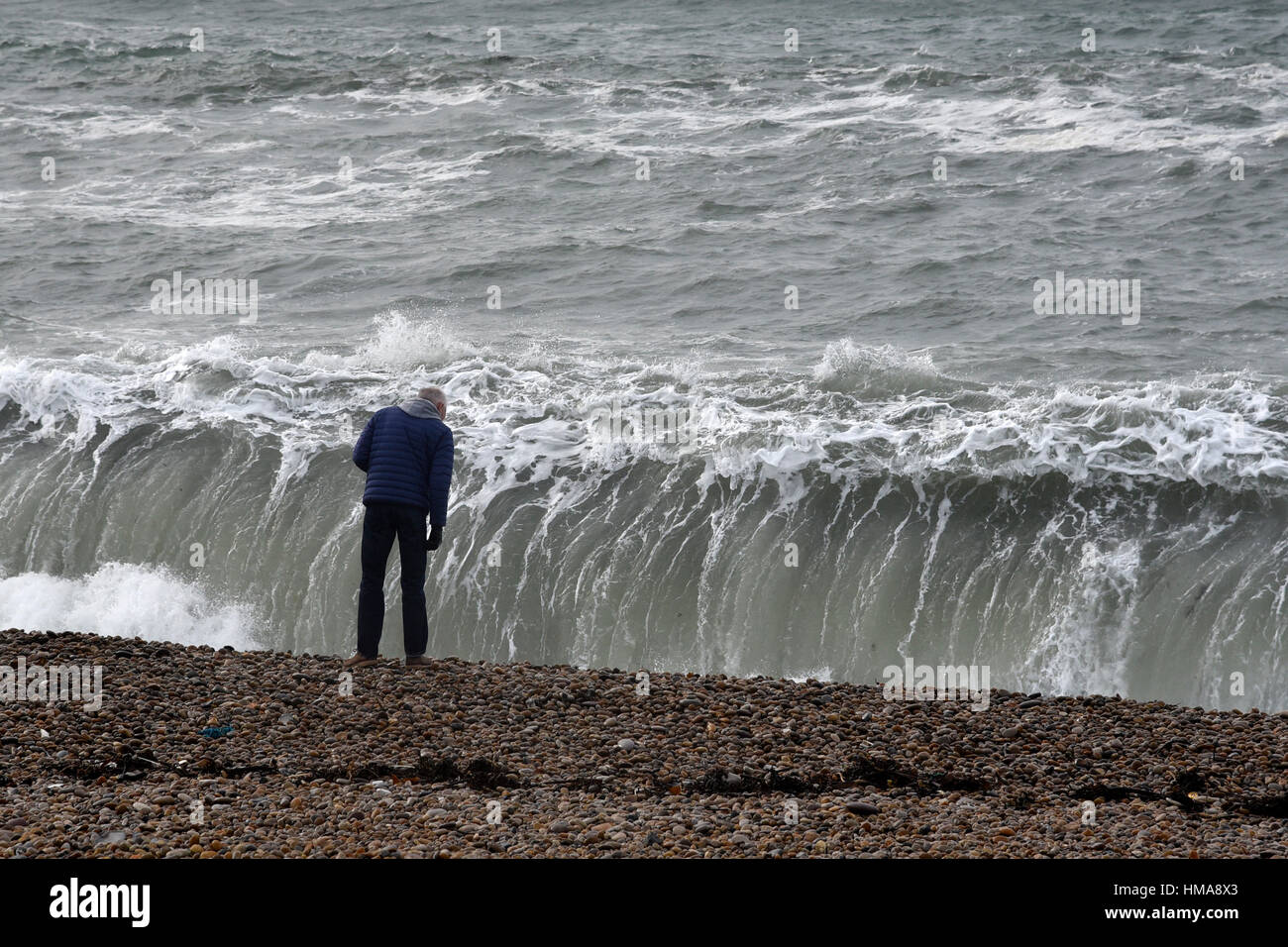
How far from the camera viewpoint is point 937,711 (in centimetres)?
818

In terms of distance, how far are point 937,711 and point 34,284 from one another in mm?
16068

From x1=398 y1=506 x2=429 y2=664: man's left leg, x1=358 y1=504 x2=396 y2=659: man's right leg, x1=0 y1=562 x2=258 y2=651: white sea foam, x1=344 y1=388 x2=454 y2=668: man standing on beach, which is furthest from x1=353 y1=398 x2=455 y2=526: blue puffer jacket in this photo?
x1=0 y1=562 x2=258 y2=651: white sea foam

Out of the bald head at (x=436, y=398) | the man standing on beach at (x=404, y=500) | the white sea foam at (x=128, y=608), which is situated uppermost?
the bald head at (x=436, y=398)

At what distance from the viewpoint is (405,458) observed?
9016 millimetres

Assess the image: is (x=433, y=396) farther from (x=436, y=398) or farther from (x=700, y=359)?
(x=700, y=359)

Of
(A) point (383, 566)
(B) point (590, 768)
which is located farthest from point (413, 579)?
(B) point (590, 768)

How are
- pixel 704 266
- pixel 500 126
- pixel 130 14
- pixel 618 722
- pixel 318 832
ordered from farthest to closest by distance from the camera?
pixel 130 14
pixel 500 126
pixel 704 266
pixel 618 722
pixel 318 832

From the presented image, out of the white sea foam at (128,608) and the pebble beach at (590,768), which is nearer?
the pebble beach at (590,768)

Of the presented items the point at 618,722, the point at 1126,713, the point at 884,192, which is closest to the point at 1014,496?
the point at 1126,713

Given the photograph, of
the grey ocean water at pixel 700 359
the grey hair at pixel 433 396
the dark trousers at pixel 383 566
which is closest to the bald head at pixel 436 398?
the grey hair at pixel 433 396

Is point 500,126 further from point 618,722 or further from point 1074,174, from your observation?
point 618,722

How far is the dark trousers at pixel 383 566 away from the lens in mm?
9023

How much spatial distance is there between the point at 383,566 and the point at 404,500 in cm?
53

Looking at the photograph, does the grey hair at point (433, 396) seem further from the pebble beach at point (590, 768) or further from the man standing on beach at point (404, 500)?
the pebble beach at point (590, 768)
